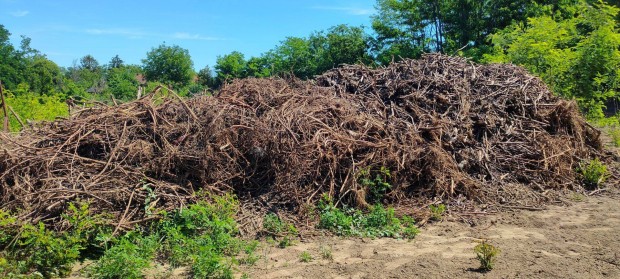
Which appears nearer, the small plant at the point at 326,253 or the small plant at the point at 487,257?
the small plant at the point at 487,257

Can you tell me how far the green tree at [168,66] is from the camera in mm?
32812

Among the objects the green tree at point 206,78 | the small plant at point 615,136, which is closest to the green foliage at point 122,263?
the small plant at point 615,136

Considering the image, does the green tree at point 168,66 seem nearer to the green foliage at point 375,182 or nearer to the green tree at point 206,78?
the green tree at point 206,78

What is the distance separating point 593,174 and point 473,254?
12.9 ft

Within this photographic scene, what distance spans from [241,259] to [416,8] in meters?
23.5

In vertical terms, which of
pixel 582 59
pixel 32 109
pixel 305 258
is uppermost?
pixel 582 59

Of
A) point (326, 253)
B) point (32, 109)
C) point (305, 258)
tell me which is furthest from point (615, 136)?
point (32, 109)

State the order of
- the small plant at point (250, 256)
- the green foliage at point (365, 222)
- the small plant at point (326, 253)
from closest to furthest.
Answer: the small plant at point (250, 256)
the small plant at point (326, 253)
the green foliage at point (365, 222)

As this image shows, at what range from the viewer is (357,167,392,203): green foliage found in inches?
242

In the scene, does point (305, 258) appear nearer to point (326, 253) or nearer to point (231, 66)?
point (326, 253)

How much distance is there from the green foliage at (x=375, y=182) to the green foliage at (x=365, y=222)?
0.29 m

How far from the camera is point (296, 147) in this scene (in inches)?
241

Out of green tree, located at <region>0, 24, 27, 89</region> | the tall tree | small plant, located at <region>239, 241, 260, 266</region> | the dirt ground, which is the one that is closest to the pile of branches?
the dirt ground

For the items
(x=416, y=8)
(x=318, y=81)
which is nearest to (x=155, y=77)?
(x=416, y=8)
